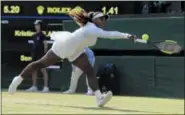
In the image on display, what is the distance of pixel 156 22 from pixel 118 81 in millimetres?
1789

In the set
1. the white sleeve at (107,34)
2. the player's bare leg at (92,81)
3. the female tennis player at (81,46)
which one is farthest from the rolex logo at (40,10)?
the white sleeve at (107,34)

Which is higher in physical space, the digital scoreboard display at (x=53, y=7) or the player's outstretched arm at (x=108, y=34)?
the digital scoreboard display at (x=53, y=7)

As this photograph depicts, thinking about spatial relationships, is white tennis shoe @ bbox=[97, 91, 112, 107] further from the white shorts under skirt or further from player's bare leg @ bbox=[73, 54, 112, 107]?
the white shorts under skirt

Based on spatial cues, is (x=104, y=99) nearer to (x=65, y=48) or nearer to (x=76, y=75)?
A: (x=65, y=48)

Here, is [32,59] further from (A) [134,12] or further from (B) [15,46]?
(A) [134,12]

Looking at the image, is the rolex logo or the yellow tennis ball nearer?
the yellow tennis ball

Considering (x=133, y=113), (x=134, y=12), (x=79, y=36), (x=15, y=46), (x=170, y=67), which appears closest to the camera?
(x=133, y=113)

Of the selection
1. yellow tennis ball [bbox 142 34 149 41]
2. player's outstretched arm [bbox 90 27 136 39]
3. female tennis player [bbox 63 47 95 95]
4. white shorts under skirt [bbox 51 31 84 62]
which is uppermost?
player's outstretched arm [bbox 90 27 136 39]

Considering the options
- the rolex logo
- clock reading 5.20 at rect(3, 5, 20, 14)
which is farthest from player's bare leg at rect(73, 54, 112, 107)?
clock reading 5.20 at rect(3, 5, 20, 14)

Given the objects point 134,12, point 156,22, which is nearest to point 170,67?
point 156,22

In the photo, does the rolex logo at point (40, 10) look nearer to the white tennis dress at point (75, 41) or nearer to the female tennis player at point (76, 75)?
the female tennis player at point (76, 75)

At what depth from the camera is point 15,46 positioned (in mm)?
15578

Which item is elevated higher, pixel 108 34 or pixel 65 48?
pixel 108 34

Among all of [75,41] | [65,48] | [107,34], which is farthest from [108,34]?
[65,48]
